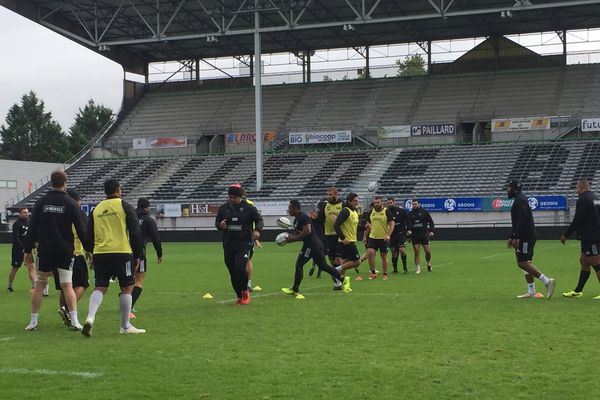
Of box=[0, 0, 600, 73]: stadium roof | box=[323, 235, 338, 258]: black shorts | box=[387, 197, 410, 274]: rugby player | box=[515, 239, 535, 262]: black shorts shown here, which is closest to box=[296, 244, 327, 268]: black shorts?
box=[323, 235, 338, 258]: black shorts

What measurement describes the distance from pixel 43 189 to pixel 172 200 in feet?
37.8

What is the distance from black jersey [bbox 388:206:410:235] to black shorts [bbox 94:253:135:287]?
1217 centimetres

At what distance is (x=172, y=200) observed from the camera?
174ft

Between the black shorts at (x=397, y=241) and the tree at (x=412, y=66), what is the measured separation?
3953 centimetres

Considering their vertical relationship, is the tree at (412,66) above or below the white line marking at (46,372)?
above

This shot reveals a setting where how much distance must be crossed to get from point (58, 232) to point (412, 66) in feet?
173

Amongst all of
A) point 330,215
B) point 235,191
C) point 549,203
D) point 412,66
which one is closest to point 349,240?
point 330,215

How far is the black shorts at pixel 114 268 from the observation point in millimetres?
10547

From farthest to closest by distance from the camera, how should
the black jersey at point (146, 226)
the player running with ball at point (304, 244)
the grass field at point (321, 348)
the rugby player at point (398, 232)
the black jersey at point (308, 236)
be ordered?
the rugby player at point (398, 232)
the black jersey at point (308, 236)
the player running with ball at point (304, 244)
the black jersey at point (146, 226)
the grass field at point (321, 348)

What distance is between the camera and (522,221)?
14297mm

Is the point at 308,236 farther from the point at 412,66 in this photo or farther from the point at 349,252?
the point at 412,66

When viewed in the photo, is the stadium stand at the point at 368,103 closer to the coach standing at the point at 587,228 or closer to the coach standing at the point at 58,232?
the coach standing at the point at 587,228

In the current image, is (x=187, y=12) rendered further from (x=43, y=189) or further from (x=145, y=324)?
(x=145, y=324)

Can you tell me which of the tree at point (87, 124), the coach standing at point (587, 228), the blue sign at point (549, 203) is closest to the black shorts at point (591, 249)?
the coach standing at point (587, 228)
